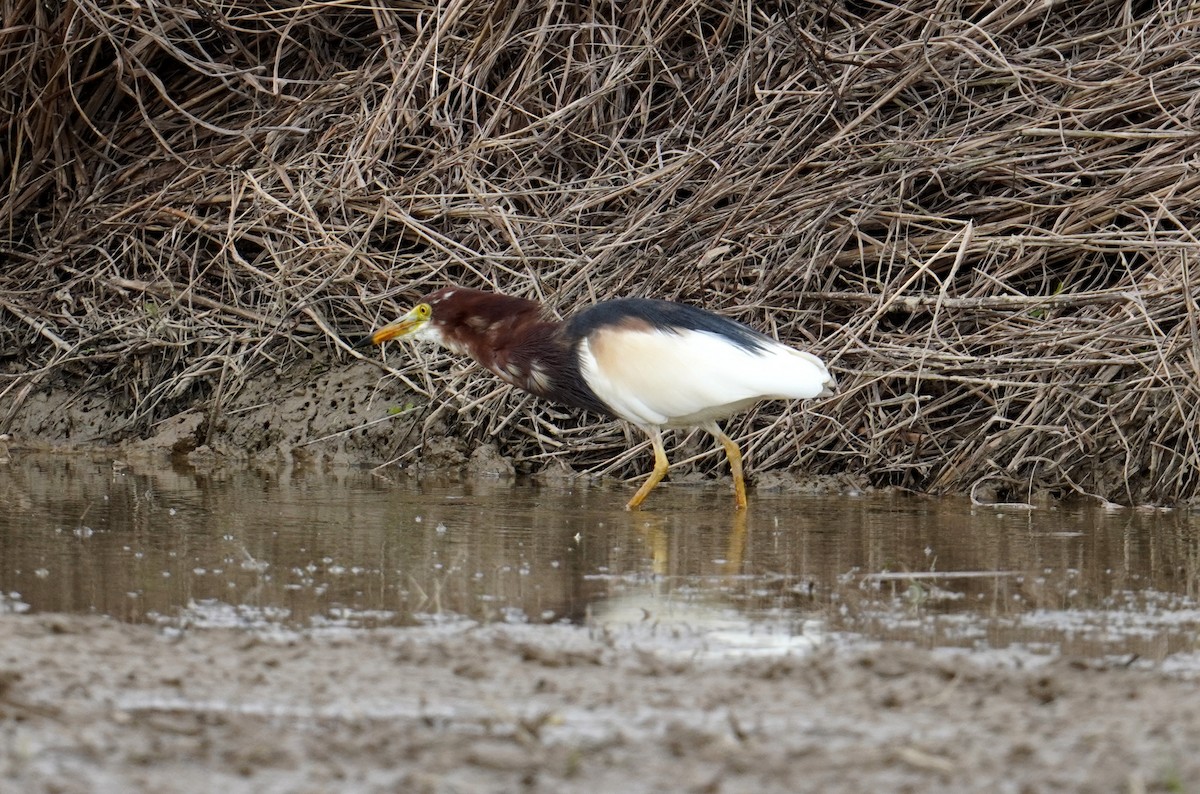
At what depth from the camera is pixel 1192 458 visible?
6.47m

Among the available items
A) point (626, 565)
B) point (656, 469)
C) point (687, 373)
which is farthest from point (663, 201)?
point (626, 565)

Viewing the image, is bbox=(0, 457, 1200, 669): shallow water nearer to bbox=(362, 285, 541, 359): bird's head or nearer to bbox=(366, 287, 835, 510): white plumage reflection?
bbox=(366, 287, 835, 510): white plumage reflection

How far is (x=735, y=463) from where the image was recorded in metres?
6.74

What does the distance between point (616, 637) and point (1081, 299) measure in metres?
4.08

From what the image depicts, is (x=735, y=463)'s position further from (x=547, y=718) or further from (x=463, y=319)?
(x=547, y=718)

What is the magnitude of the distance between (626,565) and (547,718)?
205 cm

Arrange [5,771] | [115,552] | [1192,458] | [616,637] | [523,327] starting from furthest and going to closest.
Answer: [523,327] < [1192,458] < [115,552] < [616,637] < [5,771]

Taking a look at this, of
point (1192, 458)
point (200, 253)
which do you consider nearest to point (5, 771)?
point (1192, 458)

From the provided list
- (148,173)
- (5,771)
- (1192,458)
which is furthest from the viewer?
(148,173)

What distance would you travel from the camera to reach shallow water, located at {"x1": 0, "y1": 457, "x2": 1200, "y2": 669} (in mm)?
3826

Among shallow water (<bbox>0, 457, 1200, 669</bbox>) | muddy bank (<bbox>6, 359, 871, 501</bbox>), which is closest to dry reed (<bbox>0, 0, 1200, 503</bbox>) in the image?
muddy bank (<bbox>6, 359, 871, 501</bbox>)

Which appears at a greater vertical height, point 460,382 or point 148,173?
point 148,173

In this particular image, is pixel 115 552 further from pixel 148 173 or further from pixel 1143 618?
pixel 148 173

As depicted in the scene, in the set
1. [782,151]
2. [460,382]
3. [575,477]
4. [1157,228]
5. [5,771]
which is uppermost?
[782,151]
